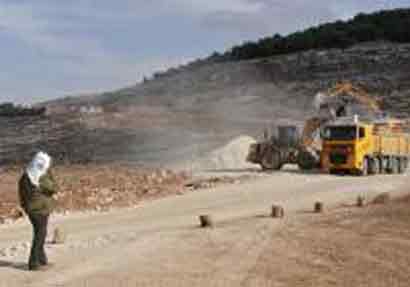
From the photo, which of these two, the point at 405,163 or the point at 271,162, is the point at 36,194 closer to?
the point at 271,162

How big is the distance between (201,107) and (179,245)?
80.0 m

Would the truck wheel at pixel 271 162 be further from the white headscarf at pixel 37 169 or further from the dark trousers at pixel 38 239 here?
the white headscarf at pixel 37 169

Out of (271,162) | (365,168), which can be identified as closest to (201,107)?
(271,162)

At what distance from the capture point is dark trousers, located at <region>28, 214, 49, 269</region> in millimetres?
15617

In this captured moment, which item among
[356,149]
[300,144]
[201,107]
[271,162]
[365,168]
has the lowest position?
[365,168]

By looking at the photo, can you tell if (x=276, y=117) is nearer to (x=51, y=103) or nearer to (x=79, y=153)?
(x=79, y=153)

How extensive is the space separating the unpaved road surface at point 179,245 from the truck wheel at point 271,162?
1367cm

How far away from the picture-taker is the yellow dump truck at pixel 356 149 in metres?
41.2

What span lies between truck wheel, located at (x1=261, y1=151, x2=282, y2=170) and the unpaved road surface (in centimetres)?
1367

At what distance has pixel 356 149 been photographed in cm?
4109

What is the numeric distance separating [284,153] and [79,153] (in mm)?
24918

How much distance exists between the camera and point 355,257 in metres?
17.1

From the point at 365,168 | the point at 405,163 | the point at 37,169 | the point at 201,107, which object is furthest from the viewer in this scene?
the point at 201,107

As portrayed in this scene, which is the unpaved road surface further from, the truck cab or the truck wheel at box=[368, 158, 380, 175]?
the truck wheel at box=[368, 158, 380, 175]
